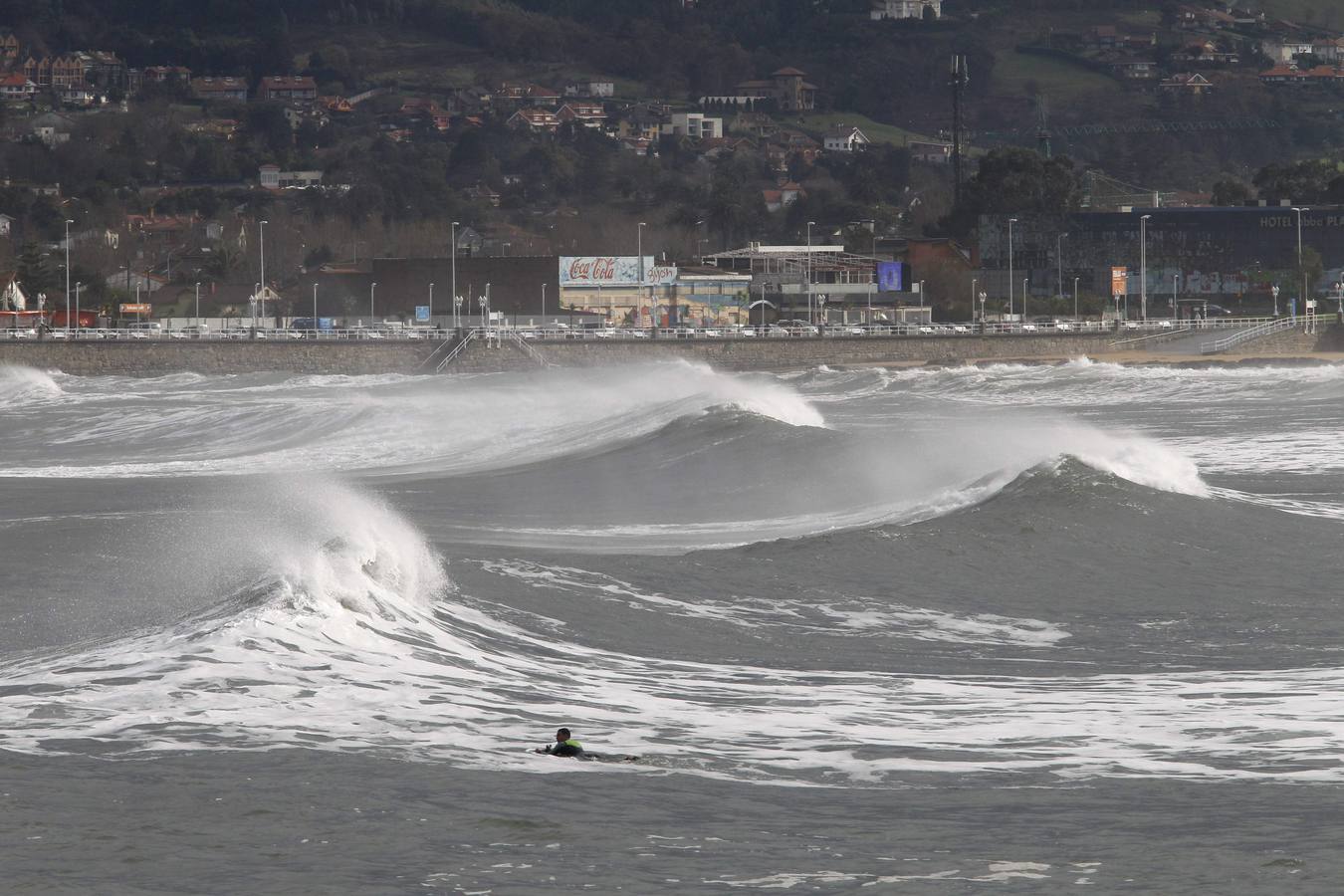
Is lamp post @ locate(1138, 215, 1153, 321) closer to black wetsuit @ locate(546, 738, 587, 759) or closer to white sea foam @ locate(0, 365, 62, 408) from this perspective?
Result: white sea foam @ locate(0, 365, 62, 408)

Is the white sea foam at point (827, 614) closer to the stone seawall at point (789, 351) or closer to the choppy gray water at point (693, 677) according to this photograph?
the choppy gray water at point (693, 677)

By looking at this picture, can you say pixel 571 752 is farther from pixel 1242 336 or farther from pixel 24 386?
pixel 1242 336

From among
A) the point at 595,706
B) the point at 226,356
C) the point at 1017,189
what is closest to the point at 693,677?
the point at 595,706

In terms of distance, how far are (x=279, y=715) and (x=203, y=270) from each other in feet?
414

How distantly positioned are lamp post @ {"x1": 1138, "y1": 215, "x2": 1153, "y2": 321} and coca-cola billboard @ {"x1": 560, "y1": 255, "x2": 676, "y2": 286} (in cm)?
2478

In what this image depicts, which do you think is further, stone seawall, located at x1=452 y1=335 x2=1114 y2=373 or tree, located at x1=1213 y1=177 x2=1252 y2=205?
tree, located at x1=1213 y1=177 x2=1252 y2=205

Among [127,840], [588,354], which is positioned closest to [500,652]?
[127,840]

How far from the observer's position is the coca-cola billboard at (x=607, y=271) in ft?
355

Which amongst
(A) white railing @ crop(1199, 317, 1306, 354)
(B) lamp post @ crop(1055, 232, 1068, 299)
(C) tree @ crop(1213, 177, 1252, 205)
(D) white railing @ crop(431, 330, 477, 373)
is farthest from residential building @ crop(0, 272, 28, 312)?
(C) tree @ crop(1213, 177, 1252, 205)

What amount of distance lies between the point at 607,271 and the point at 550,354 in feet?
77.3

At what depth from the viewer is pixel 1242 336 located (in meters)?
87.7

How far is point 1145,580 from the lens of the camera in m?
22.2

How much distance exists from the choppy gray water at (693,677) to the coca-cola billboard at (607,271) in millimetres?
72200

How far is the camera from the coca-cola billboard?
10812 centimetres
